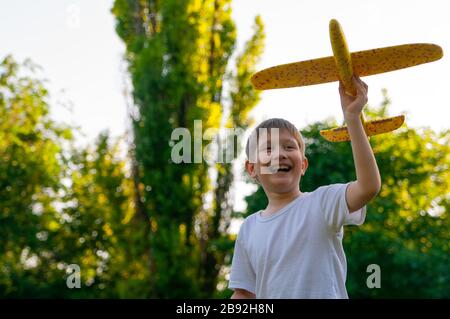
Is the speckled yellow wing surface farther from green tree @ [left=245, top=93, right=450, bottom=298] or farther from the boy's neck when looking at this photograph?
green tree @ [left=245, top=93, right=450, bottom=298]

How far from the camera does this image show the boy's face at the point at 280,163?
1.65 meters

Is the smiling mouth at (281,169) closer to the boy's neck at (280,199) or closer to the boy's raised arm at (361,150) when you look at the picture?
the boy's neck at (280,199)

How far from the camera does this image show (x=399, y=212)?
11859mm

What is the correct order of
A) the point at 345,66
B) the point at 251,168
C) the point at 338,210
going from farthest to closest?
the point at 251,168 < the point at 338,210 < the point at 345,66

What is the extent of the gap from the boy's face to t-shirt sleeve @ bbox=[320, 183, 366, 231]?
13 centimetres

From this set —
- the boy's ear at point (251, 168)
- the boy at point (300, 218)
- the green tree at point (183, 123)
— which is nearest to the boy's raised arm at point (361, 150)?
the boy at point (300, 218)

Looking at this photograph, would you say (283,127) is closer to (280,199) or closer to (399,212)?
(280,199)

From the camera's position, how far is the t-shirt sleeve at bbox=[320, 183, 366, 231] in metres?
1.51

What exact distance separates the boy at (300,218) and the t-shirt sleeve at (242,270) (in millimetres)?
10

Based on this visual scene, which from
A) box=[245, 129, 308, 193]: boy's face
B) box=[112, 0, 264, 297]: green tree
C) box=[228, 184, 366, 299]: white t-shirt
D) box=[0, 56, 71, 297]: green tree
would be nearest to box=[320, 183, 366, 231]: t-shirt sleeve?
box=[228, 184, 366, 299]: white t-shirt

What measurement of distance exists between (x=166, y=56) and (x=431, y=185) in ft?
21.1

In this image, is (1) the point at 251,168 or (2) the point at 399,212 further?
(2) the point at 399,212

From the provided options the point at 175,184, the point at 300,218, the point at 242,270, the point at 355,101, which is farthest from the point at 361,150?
the point at 175,184

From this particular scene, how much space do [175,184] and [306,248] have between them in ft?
31.4
